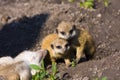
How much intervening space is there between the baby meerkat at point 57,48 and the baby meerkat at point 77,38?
0.38ft

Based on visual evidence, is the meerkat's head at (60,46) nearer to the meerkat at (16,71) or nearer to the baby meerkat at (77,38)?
the baby meerkat at (77,38)

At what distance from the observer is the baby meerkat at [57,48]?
28.3 feet

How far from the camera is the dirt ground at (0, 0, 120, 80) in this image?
1000 cm

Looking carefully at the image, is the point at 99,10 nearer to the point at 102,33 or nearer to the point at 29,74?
the point at 102,33

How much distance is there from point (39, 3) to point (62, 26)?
127 inches

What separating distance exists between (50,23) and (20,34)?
638 mm

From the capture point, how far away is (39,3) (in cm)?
1194

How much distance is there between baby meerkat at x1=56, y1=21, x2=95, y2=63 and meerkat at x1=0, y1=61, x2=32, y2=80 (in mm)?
1041

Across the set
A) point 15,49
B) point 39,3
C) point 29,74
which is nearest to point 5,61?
point 29,74

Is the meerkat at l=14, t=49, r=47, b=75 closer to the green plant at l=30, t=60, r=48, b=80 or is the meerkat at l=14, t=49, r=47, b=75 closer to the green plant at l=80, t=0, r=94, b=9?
the green plant at l=30, t=60, r=48, b=80

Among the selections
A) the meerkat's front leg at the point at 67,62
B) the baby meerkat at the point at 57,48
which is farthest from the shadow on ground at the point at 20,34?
the meerkat's front leg at the point at 67,62

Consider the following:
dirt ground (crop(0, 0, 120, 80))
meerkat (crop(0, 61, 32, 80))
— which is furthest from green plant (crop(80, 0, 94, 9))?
meerkat (crop(0, 61, 32, 80))

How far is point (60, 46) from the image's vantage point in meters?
8.63

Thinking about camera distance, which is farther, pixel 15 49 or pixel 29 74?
pixel 15 49
